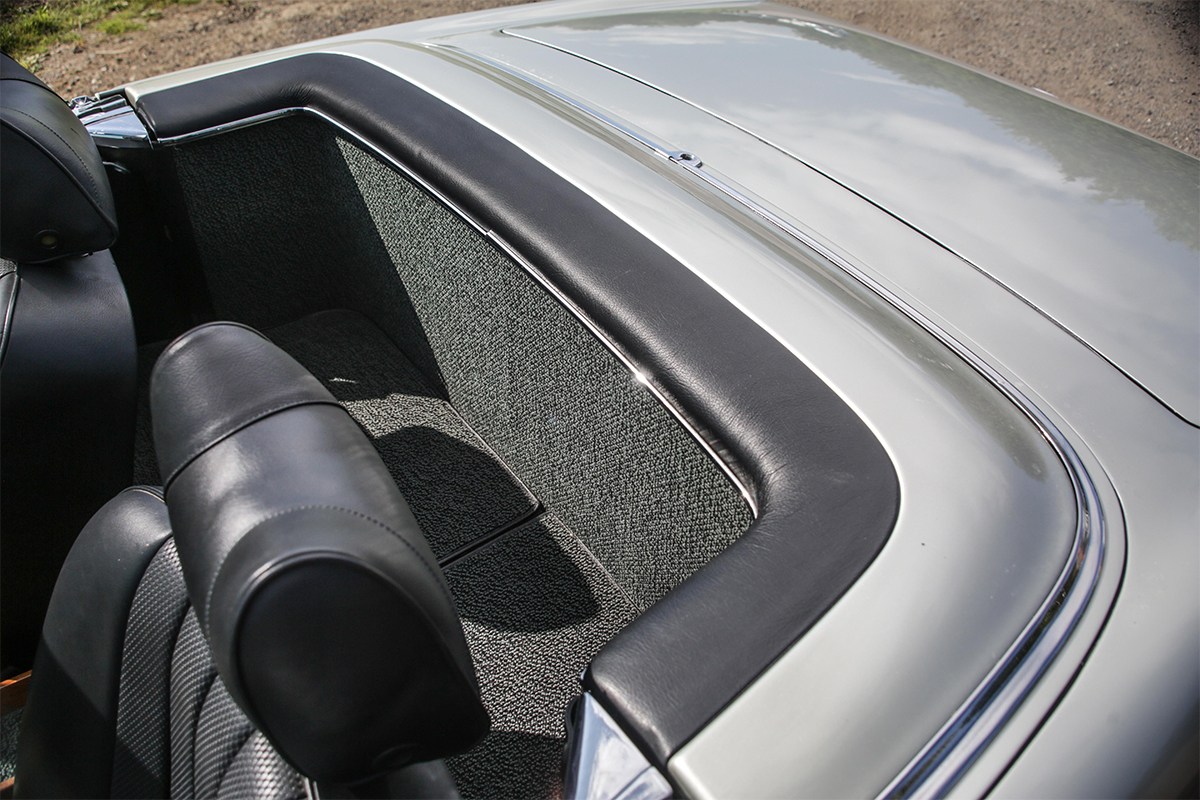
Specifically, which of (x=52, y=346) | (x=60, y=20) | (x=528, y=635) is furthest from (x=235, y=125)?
(x=60, y=20)

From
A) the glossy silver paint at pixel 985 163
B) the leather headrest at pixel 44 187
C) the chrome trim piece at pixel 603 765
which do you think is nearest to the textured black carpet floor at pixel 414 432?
the leather headrest at pixel 44 187

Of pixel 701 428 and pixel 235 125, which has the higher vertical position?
pixel 235 125

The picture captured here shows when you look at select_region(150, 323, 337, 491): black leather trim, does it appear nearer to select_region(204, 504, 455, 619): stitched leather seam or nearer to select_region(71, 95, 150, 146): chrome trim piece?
select_region(204, 504, 455, 619): stitched leather seam

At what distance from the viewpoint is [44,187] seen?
111cm

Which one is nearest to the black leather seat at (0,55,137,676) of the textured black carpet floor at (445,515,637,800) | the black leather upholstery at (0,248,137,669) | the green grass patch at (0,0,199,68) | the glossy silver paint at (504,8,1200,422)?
the black leather upholstery at (0,248,137,669)

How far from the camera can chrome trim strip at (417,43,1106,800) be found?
0.63 metres

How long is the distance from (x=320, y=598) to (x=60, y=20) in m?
5.35

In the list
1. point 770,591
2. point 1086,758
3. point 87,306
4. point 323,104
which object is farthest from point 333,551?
point 323,104

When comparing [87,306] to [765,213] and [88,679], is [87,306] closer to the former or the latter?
[88,679]

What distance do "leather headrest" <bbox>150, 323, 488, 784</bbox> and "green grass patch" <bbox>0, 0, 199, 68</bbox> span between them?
183 inches

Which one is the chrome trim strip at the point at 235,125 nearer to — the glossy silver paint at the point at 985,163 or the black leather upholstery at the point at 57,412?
the black leather upholstery at the point at 57,412

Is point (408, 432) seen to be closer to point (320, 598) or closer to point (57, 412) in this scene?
point (57, 412)

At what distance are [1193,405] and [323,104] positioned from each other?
55.6 inches

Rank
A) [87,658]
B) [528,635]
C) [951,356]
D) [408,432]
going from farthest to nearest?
[408,432]
[528,635]
[87,658]
[951,356]
